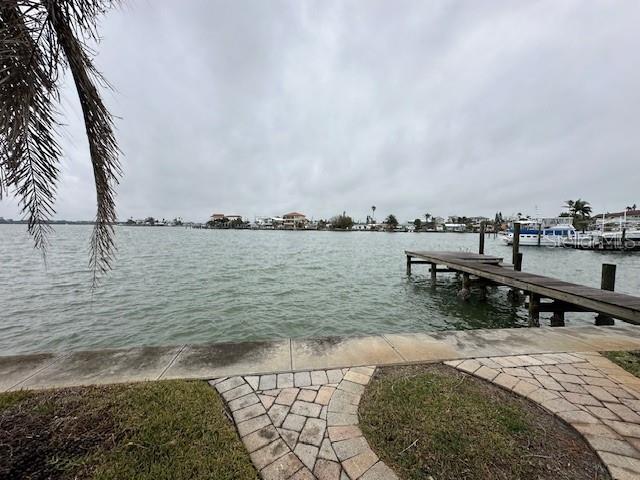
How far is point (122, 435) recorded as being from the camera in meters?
2.39

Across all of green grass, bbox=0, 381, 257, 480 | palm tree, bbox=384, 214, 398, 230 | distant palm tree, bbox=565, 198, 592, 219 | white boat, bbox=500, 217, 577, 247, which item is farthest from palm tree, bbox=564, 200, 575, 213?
green grass, bbox=0, 381, 257, 480

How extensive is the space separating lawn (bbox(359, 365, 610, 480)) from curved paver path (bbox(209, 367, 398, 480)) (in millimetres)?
188

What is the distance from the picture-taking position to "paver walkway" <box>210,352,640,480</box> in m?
2.16

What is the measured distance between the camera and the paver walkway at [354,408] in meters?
2.16

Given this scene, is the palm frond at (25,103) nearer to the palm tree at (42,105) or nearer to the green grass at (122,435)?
the palm tree at (42,105)


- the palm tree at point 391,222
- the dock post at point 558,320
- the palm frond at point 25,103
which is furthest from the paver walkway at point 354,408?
the palm tree at point 391,222

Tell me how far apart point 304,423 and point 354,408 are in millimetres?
569

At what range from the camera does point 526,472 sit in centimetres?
208

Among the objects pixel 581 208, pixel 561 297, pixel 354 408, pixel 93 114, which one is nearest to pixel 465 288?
pixel 561 297

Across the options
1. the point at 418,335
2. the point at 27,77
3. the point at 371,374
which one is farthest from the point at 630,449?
the point at 27,77

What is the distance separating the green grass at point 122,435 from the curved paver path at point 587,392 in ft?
10.1

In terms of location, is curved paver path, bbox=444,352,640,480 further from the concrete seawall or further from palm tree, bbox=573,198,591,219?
palm tree, bbox=573,198,591,219

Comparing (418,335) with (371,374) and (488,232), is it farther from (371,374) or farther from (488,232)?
(488,232)

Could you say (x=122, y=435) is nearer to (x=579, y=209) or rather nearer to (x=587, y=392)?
(x=587, y=392)
